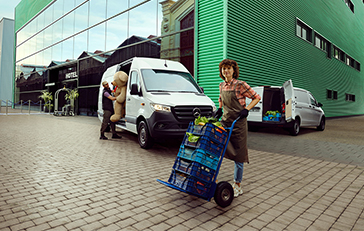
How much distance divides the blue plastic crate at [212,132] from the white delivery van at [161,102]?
3196 mm

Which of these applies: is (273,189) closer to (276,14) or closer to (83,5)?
(276,14)

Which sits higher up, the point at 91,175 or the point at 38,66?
the point at 38,66

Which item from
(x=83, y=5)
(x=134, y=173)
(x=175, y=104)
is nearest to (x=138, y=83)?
(x=175, y=104)

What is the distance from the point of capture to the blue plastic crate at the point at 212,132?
329 centimetres

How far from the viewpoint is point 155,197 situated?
370cm

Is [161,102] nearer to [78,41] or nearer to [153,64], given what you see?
[153,64]

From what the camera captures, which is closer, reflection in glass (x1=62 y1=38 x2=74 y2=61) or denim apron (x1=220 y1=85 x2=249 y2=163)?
denim apron (x1=220 y1=85 x2=249 y2=163)

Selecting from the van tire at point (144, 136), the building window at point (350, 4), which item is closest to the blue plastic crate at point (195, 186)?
the van tire at point (144, 136)

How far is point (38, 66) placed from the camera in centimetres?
3100

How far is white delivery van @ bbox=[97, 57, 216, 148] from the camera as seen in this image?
6.66 m

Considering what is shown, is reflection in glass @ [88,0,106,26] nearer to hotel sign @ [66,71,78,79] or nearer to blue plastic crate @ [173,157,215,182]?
hotel sign @ [66,71,78,79]

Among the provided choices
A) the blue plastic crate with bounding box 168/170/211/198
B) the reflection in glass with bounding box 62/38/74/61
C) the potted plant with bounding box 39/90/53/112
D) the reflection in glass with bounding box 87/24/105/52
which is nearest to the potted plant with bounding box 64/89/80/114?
the reflection in glass with bounding box 62/38/74/61

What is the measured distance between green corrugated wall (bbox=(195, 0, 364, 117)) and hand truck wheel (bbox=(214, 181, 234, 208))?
27.3ft

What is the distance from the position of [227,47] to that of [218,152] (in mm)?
8680
